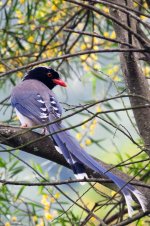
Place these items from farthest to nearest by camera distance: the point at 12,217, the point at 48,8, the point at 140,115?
the point at 48,8, the point at 12,217, the point at 140,115

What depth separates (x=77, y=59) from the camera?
541cm

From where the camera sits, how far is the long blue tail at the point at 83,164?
227 cm

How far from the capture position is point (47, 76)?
407cm

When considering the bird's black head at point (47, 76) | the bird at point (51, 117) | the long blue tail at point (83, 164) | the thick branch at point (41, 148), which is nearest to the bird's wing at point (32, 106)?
the bird at point (51, 117)

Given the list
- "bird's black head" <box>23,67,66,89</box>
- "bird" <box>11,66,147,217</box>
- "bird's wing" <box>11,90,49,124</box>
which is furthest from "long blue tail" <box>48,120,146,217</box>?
"bird's black head" <box>23,67,66,89</box>

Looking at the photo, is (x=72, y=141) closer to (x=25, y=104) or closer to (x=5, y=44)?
(x=25, y=104)

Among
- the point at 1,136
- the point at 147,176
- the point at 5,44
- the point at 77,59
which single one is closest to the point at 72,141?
the point at 1,136

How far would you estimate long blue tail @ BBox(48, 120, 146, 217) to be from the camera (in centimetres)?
227

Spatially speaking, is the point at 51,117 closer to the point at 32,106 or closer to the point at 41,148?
the point at 32,106

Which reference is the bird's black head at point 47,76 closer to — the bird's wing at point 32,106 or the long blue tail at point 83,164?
the bird's wing at point 32,106

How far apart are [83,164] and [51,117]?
830 mm

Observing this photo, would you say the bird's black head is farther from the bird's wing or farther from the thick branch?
the thick branch

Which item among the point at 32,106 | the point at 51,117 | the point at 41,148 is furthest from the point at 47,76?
the point at 41,148

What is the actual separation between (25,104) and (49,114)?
255mm
